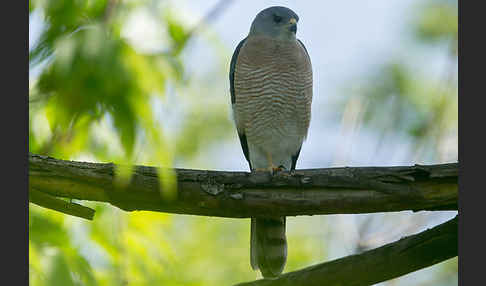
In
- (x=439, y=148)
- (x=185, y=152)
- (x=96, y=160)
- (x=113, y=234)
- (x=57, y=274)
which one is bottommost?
(x=57, y=274)

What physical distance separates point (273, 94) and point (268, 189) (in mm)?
2322

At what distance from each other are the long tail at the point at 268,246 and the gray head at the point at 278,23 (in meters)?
1.80

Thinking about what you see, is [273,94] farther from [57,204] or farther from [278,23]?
[57,204]

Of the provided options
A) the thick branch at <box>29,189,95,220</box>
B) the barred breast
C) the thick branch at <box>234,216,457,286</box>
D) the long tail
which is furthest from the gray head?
the thick branch at <box>29,189,95,220</box>

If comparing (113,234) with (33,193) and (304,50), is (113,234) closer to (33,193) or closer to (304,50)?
(33,193)

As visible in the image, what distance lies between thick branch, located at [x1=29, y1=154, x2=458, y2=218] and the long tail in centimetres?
162

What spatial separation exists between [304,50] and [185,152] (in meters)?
1.66

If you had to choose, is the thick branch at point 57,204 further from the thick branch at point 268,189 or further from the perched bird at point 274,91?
the perched bird at point 274,91

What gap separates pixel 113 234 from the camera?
3488mm

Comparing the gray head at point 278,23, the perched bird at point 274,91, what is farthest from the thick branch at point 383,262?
the gray head at point 278,23

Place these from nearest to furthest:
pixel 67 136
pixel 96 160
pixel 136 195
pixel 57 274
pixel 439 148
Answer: pixel 57 274 → pixel 67 136 → pixel 136 195 → pixel 96 160 → pixel 439 148

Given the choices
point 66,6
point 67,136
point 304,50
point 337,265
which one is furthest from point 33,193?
point 304,50

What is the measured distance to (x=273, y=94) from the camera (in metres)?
5.25

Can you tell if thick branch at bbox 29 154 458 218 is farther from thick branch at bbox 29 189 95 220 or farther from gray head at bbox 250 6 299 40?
gray head at bbox 250 6 299 40
